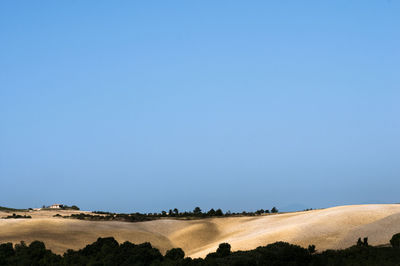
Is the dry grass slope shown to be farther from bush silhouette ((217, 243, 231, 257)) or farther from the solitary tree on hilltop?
the solitary tree on hilltop

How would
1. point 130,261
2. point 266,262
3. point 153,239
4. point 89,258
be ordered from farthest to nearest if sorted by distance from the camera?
point 153,239, point 89,258, point 130,261, point 266,262

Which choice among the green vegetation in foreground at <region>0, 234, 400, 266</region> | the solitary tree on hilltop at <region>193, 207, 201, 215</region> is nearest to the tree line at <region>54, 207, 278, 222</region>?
the solitary tree on hilltop at <region>193, 207, 201, 215</region>

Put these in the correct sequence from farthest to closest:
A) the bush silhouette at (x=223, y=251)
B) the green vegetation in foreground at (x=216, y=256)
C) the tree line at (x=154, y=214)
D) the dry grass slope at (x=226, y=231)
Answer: the tree line at (x=154, y=214) < the dry grass slope at (x=226, y=231) < the bush silhouette at (x=223, y=251) < the green vegetation in foreground at (x=216, y=256)

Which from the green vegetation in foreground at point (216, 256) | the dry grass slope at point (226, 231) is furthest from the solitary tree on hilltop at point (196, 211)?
the green vegetation in foreground at point (216, 256)

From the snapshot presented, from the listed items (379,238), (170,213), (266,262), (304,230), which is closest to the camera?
(266,262)

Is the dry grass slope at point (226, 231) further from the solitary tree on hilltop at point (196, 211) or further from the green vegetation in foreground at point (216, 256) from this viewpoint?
the solitary tree on hilltop at point (196, 211)

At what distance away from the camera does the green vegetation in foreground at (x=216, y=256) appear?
3500 centimetres

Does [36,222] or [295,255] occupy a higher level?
[36,222]

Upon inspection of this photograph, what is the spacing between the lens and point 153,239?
6575 cm

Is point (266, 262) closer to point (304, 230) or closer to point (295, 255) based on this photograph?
point (295, 255)

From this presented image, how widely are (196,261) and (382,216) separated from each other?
103 feet

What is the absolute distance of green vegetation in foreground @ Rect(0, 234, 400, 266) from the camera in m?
35.0

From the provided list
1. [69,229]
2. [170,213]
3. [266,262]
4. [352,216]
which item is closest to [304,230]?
[352,216]

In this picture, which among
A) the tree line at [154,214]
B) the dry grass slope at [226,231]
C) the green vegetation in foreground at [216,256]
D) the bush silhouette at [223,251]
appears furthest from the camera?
the tree line at [154,214]
